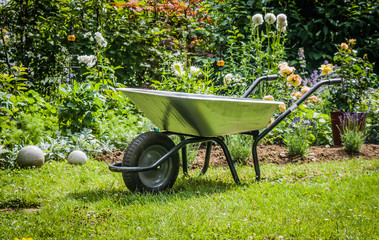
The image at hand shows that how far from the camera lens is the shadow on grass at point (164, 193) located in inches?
89.3

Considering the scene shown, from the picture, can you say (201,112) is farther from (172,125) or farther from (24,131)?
(24,131)

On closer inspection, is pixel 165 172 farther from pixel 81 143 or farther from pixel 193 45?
pixel 193 45

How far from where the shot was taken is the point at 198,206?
2119mm

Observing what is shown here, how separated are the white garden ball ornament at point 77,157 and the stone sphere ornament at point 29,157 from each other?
26 cm

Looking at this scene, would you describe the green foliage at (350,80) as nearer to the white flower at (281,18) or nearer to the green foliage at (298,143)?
the white flower at (281,18)

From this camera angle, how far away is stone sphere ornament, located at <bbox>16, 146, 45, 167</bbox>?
120 inches

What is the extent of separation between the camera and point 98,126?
3.96 m

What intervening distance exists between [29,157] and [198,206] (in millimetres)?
1726

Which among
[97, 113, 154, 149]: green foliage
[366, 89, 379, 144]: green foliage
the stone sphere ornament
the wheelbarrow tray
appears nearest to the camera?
the wheelbarrow tray

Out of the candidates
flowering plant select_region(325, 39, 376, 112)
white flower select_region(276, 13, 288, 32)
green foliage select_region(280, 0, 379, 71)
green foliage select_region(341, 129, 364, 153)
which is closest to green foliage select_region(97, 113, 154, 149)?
white flower select_region(276, 13, 288, 32)

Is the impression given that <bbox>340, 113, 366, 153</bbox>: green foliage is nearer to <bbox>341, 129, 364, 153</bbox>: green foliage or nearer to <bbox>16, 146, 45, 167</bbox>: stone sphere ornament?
<bbox>341, 129, 364, 153</bbox>: green foliage

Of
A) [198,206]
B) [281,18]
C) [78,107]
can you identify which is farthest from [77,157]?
[281,18]

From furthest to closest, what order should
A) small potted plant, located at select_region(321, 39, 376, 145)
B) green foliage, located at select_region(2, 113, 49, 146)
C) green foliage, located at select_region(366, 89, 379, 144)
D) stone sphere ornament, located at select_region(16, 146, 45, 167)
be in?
1. green foliage, located at select_region(366, 89, 379, 144)
2. small potted plant, located at select_region(321, 39, 376, 145)
3. green foliage, located at select_region(2, 113, 49, 146)
4. stone sphere ornament, located at select_region(16, 146, 45, 167)

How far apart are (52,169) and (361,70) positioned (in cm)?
362
